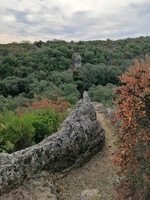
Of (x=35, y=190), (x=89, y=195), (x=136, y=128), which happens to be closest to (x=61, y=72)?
(x=35, y=190)

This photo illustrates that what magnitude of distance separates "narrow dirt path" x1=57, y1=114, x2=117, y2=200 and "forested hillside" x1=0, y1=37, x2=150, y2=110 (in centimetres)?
1512

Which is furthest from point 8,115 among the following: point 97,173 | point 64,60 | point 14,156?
point 64,60

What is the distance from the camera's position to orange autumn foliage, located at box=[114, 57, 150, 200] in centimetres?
479

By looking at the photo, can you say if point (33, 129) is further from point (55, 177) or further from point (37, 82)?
point (37, 82)

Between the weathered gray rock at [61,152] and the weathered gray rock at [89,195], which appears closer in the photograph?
the weathered gray rock at [89,195]

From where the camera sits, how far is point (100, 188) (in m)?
7.32

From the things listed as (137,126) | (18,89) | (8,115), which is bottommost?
(18,89)

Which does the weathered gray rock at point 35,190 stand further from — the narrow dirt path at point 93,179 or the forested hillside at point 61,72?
the forested hillside at point 61,72

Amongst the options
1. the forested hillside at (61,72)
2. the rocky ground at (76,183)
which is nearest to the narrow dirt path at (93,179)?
the rocky ground at (76,183)

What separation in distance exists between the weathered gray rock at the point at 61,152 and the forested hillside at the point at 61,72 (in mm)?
14698

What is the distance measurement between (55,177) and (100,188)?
1.05 metres

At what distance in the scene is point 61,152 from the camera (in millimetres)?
7805

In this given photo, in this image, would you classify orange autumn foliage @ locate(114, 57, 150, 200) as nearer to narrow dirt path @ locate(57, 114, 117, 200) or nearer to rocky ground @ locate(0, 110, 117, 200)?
rocky ground @ locate(0, 110, 117, 200)

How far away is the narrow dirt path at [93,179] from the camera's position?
720 centimetres
